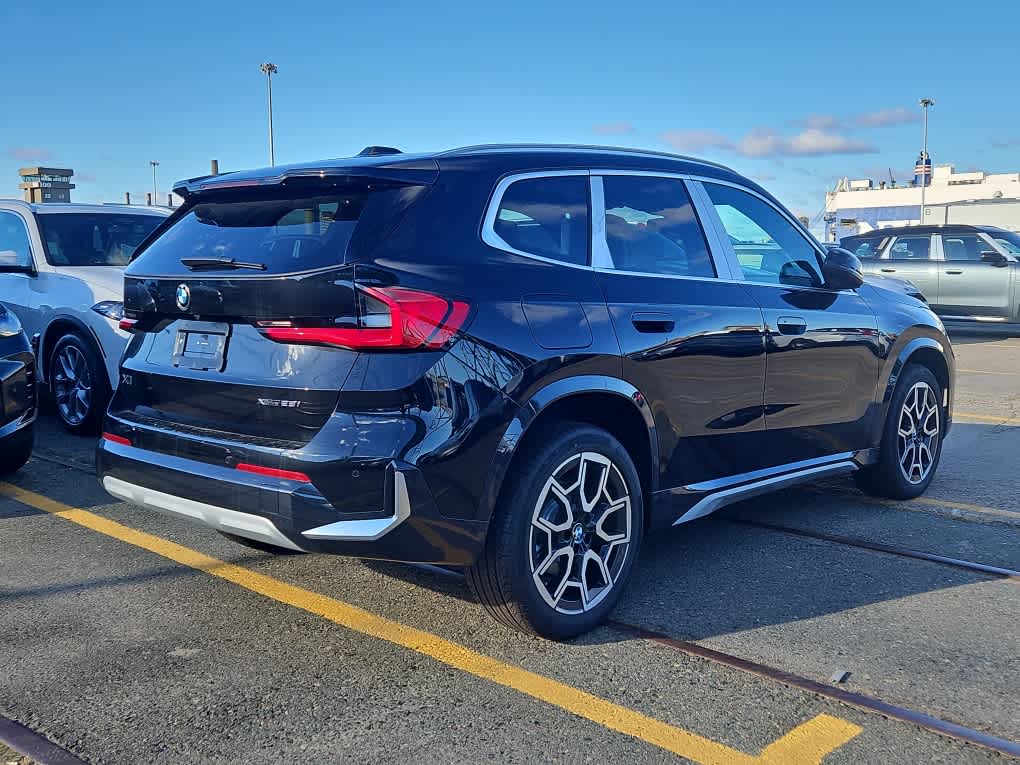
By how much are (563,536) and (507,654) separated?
0.45 m

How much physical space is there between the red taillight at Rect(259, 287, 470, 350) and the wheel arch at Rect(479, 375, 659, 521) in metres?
0.41

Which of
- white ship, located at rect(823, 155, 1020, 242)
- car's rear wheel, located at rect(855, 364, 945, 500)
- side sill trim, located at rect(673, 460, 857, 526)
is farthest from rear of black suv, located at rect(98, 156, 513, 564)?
white ship, located at rect(823, 155, 1020, 242)

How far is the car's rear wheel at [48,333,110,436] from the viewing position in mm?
7129

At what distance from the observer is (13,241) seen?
8.16 m

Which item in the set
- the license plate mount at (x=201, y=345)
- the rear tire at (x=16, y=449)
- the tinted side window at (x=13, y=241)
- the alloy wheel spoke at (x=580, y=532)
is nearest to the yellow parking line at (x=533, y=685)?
the alloy wheel spoke at (x=580, y=532)

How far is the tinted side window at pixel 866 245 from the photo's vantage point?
17625 mm

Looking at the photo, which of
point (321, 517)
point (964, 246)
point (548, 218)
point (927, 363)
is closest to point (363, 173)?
point (548, 218)

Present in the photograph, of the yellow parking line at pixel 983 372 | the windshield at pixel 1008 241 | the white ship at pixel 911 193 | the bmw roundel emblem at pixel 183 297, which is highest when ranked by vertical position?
the white ship at pixel 911 193

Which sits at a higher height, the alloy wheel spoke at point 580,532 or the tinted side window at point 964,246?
the tinted side window at point 964,246

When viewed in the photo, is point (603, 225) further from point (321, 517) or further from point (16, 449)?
point (16, 449)

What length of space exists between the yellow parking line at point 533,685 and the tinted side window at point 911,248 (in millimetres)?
15216

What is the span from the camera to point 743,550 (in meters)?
4.83

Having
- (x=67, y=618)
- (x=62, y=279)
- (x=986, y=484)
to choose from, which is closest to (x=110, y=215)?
(x=62, y=279)

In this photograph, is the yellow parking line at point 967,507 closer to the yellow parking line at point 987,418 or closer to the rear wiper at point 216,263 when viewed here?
the yellow parking line at point 987,418
